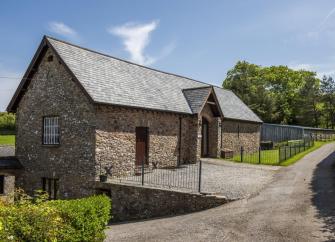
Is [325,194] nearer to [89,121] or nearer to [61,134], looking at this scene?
[89,121]

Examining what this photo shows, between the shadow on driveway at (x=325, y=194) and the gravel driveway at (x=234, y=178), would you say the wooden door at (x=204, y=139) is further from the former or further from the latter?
the shadow on driveway at (x=325, y=194)

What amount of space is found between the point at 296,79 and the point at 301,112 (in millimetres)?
12847

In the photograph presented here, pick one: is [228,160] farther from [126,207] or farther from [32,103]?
[32,103]

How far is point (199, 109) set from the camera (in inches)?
1048

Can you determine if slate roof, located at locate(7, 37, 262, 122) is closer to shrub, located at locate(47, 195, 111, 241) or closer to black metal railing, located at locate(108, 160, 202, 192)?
black metal railing, located at locate(108, 160, 202, 192)

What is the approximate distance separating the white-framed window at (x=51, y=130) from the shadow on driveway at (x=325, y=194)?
48.9 feet

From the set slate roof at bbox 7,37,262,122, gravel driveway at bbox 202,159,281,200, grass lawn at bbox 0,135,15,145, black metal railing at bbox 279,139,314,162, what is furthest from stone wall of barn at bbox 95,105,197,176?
grass lawn at bbox 0,135,15,145

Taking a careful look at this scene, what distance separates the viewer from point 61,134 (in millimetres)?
20984

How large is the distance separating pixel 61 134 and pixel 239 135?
59.1ft

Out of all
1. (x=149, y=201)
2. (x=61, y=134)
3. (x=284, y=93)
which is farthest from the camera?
(x=284, y=93)

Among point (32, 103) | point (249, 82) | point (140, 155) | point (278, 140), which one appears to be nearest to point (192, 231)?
point (140, 155)

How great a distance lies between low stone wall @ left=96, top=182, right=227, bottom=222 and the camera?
15336mm

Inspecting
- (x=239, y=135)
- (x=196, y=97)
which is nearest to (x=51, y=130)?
(x=196, y=97)

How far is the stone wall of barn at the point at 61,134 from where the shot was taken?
775 inches
